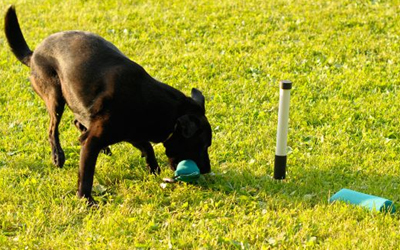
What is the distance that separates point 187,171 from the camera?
557cm

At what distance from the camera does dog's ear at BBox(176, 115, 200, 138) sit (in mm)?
5305

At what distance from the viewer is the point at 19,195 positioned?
547cm

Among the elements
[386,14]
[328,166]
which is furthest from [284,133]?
[386,14]

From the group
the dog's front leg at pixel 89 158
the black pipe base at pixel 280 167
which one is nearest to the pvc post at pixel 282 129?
the black pipe base at pixel 280 167

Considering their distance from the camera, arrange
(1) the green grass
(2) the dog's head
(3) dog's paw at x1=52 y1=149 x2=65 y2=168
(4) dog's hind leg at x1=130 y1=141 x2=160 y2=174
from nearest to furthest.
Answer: (1) the green grass
(2) the dog's head
(4) dog's hind leg at x1=130 y1=141 x2=160 y2=174
(3) dog's paw at x1=52 y1=149 x2=65 y2=168

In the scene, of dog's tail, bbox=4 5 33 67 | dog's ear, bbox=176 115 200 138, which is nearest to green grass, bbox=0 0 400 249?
dog's ear, bbox=176 115 200 138

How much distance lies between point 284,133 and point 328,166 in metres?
0.87

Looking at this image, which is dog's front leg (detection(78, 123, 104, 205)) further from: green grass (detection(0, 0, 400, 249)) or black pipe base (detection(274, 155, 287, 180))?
black pipe base (detection(274, 155, 287, 180))

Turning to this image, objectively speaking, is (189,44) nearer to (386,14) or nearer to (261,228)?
(386,14)

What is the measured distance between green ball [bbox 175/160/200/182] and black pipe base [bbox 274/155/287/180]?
760mm

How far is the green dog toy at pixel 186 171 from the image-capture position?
557cm

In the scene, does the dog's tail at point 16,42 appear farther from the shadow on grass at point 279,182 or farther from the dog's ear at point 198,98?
the dog's ear at point 198,98

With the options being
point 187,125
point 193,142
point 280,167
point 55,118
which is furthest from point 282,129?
point 55,118

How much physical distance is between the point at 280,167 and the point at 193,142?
2.89 feet
